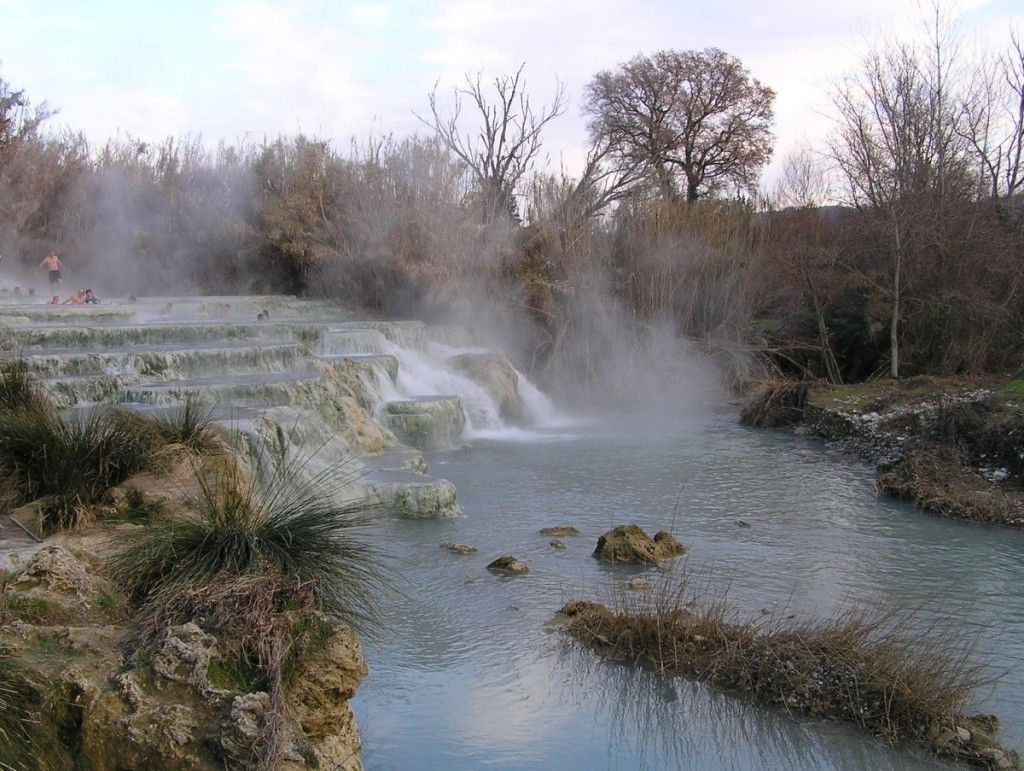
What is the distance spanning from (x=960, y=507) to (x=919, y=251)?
831cm

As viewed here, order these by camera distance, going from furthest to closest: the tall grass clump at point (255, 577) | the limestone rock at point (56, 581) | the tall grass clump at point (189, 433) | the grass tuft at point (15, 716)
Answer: the tall grass clump at point (189, 433) < the limestone rock at point (56, 581) < the tall grass clump at point (255, 577) < the grass tuft at point (15, 716)

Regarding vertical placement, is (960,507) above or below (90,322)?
below

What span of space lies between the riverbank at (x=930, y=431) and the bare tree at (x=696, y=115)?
2278 cm

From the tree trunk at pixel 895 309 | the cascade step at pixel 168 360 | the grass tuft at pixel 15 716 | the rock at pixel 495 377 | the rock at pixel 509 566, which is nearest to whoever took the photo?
the grass tuft at pixel 15 716

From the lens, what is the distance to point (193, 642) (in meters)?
3.82

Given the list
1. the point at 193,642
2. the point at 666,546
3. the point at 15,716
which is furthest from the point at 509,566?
the point at 15,716

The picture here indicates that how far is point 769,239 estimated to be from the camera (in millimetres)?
19328

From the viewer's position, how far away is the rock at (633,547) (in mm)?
7832

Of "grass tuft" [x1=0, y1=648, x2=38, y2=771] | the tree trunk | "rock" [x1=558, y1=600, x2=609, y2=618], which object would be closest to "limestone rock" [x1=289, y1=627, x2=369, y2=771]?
"grass tuft" [x1=0, y1=648, x2=38, y2=771]

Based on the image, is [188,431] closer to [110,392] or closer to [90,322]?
[110,392]

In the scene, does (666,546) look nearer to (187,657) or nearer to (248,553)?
(248,553)

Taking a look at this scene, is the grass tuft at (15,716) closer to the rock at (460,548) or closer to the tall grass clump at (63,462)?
the tall grass clump at (63,462)

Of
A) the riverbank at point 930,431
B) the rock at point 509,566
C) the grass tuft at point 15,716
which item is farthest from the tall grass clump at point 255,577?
the riverbank at point 930,431

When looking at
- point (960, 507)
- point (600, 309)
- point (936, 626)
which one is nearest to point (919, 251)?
point (600, 309)
